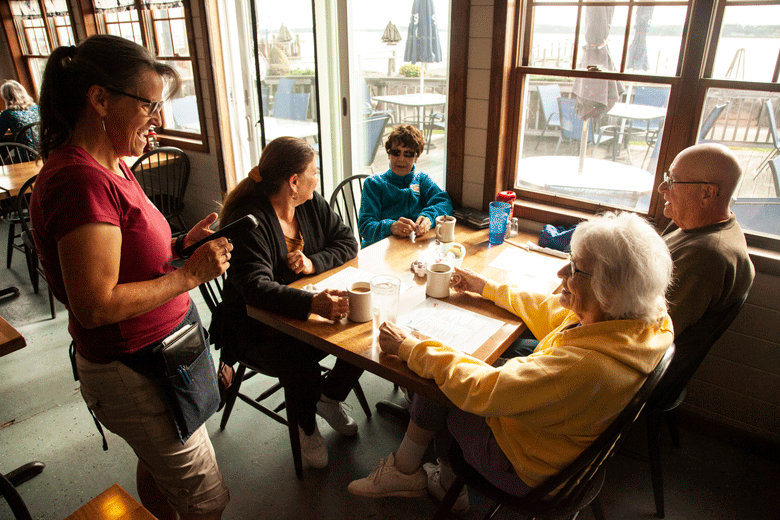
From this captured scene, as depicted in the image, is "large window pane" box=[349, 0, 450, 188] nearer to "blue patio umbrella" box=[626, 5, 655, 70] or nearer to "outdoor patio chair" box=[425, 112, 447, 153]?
"outdoor patio chair" box=[425, 112, 447, 153]

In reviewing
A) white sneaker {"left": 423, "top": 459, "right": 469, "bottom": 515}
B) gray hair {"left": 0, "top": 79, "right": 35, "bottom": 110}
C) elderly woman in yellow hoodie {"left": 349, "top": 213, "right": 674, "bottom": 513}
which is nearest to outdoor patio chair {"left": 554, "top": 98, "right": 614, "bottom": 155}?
elderly woman in yellow hoodie {"left": 349, "top": 213, "right": 674, "bottom": 513}

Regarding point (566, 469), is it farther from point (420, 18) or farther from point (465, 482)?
point (420, 18)

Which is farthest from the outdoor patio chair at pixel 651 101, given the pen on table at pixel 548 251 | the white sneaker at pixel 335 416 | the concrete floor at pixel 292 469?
the white sneaker at pixel 335 416

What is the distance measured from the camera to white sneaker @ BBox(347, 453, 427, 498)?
6.12ft

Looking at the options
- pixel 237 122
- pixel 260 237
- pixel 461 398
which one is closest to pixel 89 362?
pixel 260 237

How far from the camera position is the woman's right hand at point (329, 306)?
5.26 ft

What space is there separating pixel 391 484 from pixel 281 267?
3.01ft

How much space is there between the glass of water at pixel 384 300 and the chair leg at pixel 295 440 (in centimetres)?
57

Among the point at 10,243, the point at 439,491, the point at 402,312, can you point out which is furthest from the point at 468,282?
the point at 10,243

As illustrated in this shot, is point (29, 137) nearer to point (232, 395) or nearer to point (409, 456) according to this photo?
point (232, 395)

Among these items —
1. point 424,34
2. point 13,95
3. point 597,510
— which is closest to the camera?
point 597,510

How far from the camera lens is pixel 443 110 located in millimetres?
3068

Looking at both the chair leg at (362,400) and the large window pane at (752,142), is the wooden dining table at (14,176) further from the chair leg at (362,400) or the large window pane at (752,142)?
the large window pane at (752,142)

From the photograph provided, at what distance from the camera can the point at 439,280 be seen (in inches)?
68.8
